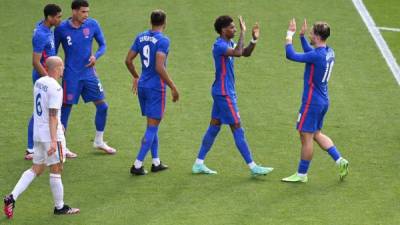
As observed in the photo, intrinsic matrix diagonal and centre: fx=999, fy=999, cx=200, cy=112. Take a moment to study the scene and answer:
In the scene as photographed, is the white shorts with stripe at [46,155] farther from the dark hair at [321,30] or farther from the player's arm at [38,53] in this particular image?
the dark hair at [321,30]

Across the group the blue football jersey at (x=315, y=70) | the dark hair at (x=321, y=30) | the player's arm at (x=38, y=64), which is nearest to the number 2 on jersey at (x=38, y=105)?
the player's arm at (x=38, y=64)

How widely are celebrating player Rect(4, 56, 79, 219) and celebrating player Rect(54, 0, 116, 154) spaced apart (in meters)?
2.34

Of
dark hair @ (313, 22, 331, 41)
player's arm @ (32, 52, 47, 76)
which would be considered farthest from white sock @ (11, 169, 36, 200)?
dark hair @ (313, 22, 331, 41)

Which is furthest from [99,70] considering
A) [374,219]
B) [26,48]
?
[374,219]

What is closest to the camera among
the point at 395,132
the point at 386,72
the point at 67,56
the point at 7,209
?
the point at 7,209

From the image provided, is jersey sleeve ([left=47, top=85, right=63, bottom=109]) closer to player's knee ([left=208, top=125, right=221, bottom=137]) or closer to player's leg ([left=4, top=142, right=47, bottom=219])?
player's leg ([left=4, top=142, right=47, bottom=219])

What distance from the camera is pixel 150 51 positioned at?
517 inches

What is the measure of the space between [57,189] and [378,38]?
10.0 metres

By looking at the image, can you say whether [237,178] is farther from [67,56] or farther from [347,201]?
[67,56]

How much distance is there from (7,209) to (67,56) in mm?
3128

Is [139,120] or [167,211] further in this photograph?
[139,120]

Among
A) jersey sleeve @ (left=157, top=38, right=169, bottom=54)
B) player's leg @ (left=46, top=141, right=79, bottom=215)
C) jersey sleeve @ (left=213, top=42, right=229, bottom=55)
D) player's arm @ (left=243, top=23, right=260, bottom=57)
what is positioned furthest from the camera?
jersey sleeve @ (left=157, top=38, right=169, bottom=54)

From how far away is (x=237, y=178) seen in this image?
13.3 metres

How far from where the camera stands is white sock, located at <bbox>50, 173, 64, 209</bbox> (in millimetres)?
11711
